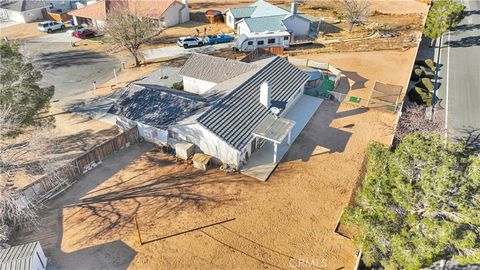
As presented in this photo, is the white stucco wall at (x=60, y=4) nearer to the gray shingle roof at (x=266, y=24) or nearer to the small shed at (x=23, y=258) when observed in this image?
the gray shingle roof at (x=266, y=24)

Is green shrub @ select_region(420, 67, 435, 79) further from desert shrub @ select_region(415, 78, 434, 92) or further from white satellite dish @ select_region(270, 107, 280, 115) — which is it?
white satellite dish @ select_region(270, 107, 280, 115)

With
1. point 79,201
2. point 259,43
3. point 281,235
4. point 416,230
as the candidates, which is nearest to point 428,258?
point 416,230

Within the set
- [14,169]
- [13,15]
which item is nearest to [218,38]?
[14,169]

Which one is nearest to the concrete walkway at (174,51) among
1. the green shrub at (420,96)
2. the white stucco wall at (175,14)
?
the white stucco wall at (175,14)

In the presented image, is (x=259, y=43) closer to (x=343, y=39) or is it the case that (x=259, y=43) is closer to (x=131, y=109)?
(x=343, y=39)

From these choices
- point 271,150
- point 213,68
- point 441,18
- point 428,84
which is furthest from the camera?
point 441,18

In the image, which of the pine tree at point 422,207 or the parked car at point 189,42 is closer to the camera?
the pine tree at point 422,207

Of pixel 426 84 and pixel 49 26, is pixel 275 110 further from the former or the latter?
pixel 49 26
